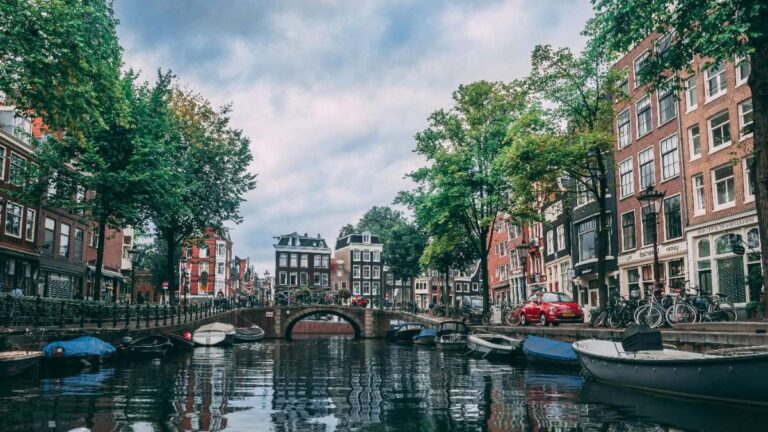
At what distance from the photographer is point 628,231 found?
123ft

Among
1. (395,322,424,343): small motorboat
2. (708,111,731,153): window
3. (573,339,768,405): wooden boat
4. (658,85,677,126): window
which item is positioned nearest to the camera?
(573,339,768,405): wooden boat

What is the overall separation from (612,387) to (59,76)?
17850mm

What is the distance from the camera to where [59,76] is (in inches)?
720

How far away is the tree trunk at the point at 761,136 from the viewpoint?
548 inches

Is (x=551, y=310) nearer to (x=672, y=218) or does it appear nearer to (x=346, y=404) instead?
(x=672, y=218)

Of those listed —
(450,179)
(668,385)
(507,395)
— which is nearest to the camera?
(668,385)

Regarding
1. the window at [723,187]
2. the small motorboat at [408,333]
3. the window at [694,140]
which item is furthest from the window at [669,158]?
the small motorboat at [408,333]

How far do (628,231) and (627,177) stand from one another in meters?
3.24

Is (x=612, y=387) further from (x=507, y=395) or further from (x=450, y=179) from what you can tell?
(x=450, y=179)

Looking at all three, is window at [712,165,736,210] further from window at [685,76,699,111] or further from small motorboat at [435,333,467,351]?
small motorboat at [435,333,467,351]

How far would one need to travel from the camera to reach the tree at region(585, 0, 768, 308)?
44.0ft

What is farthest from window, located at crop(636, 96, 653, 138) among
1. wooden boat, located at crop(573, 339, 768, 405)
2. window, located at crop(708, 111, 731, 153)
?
wooden boat, located at crop(573, 339, 768, 405)

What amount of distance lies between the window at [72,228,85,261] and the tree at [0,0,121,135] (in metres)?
27.1

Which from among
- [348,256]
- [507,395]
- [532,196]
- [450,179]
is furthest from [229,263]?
[507,395]
